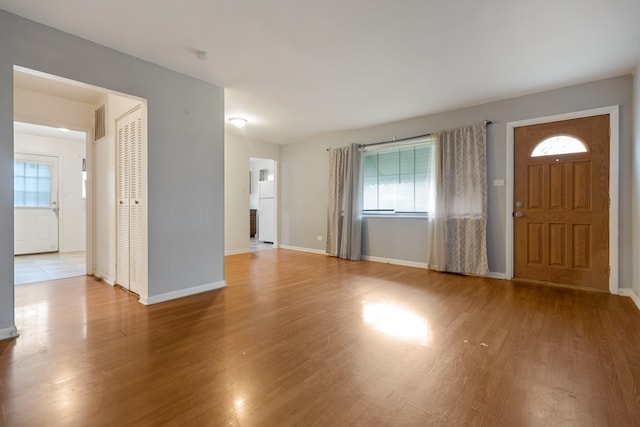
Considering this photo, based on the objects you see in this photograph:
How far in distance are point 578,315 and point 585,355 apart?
3.18 feet

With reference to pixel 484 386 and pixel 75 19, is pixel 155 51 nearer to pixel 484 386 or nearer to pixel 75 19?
pixel 75 19

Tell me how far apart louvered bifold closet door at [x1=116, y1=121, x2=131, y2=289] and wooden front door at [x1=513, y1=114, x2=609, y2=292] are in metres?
5.11

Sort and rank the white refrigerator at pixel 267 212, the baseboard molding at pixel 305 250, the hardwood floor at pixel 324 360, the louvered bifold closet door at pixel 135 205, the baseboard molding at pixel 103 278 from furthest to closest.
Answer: the white refrigerator at pixel 267 212 < the baseboard molding at pixel 305 250 < the baseboard molding at pixel 103 278 < the louvered bifold closet door at pixel 135 205 < the hardwood floor at pixel 324 360

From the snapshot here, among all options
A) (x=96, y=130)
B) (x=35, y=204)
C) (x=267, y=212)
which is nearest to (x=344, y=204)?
(x=267, y=212)

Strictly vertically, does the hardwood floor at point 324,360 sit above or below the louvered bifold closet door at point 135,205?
below

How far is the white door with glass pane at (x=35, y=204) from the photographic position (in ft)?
19.7

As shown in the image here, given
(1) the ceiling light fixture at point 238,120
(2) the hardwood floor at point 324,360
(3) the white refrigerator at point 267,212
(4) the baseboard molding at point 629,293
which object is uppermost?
(1) the ceiling light fixture at point 238,120

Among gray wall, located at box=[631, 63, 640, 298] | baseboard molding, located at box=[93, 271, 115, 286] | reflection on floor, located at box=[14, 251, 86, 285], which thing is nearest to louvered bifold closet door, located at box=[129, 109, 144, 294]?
baseboard molding, located at box=[93, 271, 115, 286]

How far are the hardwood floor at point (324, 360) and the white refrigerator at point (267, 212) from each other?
4388 millimetres

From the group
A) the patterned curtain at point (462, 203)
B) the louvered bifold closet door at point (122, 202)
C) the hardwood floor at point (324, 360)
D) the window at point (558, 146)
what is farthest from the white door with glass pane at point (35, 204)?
the window at point (558, 146)

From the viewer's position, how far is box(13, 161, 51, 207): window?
6.02m

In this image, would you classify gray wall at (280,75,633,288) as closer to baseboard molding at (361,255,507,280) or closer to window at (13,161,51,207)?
baseboard molding at (361,255,507,280)

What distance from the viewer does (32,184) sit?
6.14 m

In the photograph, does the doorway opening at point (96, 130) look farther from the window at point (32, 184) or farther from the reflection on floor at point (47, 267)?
the window at point (32, 184)
